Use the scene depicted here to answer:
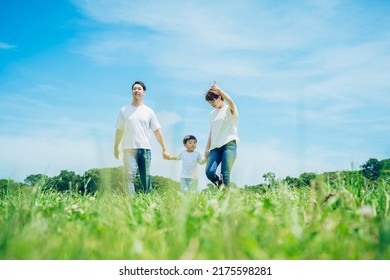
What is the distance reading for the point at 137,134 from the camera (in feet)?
26.9

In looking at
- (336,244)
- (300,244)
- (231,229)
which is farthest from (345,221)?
(231,229)

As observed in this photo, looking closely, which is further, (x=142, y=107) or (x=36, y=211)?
(x=142, y=107)

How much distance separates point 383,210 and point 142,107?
6.18 m

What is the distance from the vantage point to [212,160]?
7809 mm

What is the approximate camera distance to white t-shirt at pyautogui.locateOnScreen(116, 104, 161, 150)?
26.9 ft

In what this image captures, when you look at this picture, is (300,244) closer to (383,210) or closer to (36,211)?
(383,210)

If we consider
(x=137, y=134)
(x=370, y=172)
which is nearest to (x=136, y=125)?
(x=137, y=134)

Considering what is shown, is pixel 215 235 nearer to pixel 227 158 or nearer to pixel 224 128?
pixel 227 158

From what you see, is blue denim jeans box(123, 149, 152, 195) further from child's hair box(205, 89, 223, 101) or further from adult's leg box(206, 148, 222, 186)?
child's hair box(205, 89, 223, 101)

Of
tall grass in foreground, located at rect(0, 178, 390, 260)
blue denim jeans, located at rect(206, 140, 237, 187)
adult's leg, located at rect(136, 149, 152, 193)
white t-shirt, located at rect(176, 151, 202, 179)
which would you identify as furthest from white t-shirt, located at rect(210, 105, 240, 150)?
tall grass in foreground, located at rect(0, 178, 390, 260)

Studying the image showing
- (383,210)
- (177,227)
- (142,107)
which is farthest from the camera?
(142,107)

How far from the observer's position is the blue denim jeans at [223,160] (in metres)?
7.57

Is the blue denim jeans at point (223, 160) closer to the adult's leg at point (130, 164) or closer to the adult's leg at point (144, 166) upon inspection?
the adult's leg at point (144, 166)
